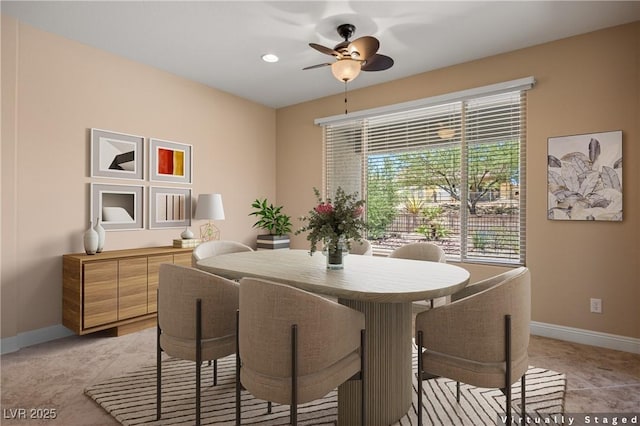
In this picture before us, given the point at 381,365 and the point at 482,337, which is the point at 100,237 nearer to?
the point at 381,365

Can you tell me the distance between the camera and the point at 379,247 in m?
4.48

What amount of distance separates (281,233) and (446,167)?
228 cm

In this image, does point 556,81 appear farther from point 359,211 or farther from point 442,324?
point 442,324

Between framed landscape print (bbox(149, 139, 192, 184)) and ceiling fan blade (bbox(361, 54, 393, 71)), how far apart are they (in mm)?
2387

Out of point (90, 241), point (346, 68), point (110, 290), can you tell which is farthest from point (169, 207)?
point (346, 68)

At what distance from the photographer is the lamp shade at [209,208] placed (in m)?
4.12

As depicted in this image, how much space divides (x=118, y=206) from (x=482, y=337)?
3.49 m

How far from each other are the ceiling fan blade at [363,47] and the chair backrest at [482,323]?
1758mm

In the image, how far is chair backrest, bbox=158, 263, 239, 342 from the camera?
177cm

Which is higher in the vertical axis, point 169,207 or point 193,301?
point 169,207

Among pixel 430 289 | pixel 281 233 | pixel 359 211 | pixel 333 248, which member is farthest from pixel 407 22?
pixel 281 233

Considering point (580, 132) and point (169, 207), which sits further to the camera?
point (169, 207)

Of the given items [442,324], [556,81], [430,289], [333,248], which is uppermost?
[556,81]

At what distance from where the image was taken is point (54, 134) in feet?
10.5
